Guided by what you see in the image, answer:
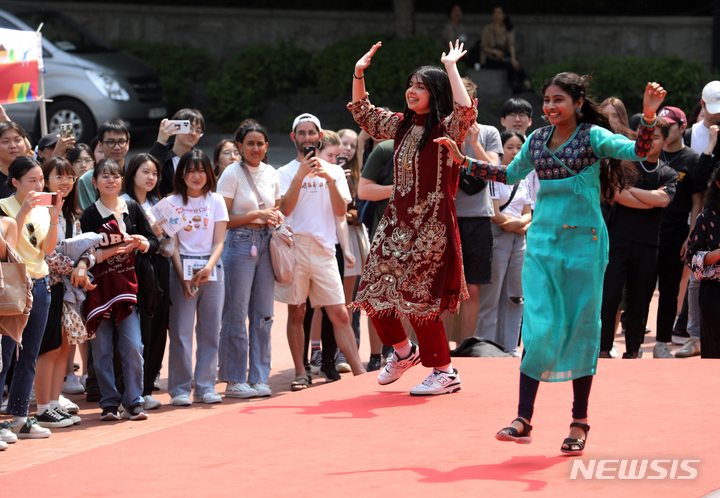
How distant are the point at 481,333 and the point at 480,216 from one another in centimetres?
110

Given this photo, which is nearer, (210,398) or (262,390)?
(210,398)

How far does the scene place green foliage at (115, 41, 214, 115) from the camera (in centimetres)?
1819

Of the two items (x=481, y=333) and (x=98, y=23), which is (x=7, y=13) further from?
(x=481, y=333)

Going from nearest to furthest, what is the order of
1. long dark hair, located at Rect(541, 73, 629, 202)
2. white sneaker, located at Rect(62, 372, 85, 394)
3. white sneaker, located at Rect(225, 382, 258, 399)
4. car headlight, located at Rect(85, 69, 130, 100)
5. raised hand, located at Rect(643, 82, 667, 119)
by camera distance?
raised hand, located at Rect(643, 82, 667, 119) → long dark hair, located at Rect(541, 73, 629, 202) → white sneaker, located at Rect(225, 382, 258, 399) → white sneaker, located at Rect(62, 372, 85, 394) → car headlight, located at Rect(85, 69, 130, 100)

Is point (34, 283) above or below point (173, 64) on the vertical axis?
below

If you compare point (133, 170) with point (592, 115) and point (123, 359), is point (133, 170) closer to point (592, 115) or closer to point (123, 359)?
point (123, 359)

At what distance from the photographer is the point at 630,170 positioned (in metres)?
5.34

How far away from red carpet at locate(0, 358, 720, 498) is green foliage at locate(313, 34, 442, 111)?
12443mm

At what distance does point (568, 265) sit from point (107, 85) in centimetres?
1235

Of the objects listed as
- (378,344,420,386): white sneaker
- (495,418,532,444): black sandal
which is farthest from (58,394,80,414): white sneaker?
(495,418,532,444): black sandal

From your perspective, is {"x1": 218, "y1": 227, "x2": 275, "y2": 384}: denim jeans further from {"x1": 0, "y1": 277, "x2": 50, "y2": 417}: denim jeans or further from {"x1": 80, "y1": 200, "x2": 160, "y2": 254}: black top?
{"x1": 0, "y1": 277, "x2": 50, "y2": 417}: denim jeans

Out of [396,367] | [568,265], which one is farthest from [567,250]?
[396,367]

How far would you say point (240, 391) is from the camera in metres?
6.91

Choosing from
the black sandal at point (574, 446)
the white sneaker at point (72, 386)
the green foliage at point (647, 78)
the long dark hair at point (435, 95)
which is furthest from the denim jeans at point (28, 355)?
the green foliage at point (647, 78)
